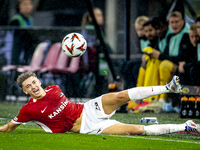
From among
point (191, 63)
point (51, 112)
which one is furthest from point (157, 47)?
point (51, 112)

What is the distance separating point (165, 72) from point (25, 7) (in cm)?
811

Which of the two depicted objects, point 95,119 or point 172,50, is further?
point 172,50

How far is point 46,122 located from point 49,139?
50 centimetres

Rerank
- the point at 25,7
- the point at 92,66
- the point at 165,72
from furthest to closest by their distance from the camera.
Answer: the point at 25,7 → the point at 92,66 → the point at 165,72

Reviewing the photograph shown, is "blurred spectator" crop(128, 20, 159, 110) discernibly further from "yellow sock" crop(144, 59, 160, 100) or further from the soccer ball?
the soccer ball

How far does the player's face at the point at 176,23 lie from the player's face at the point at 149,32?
2.07 feet

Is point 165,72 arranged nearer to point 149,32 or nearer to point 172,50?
point 172,50

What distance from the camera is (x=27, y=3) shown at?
15.4m

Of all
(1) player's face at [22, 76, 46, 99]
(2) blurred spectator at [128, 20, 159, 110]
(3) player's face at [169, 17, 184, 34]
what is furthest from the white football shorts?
(3) player's face at [169, 17, 184, 34]

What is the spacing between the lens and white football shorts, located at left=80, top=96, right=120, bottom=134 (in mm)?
4613

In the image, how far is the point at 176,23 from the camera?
31.4 ft

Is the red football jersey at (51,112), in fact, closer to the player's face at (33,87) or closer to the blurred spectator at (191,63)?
the player's face at (33,87)

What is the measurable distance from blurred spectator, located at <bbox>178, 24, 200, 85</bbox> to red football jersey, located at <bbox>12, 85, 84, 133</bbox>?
4.86 metres

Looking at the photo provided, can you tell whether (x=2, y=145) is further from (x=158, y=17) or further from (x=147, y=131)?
(x=158, y=17)
